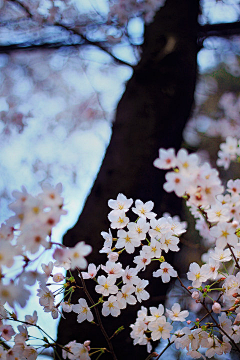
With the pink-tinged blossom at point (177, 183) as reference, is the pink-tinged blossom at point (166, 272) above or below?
below

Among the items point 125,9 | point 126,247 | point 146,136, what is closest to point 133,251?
point 126,247

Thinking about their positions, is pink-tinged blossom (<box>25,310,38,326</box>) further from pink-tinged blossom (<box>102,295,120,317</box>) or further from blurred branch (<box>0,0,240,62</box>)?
blurred branch (<box>0,0,240,62</box>)

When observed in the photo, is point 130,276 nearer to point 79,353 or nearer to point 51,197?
point 79,353

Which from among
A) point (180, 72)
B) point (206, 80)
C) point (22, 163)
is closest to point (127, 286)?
point (180, 72)

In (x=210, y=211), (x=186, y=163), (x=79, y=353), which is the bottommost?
(x=79, y=353)

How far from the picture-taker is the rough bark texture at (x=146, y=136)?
845 mm

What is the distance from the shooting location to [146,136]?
3.25 feet

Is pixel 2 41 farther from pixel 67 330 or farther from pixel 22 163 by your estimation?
pixel 67 330

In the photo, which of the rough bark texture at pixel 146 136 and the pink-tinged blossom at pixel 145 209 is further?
the rough bark texture at pixel 146 136

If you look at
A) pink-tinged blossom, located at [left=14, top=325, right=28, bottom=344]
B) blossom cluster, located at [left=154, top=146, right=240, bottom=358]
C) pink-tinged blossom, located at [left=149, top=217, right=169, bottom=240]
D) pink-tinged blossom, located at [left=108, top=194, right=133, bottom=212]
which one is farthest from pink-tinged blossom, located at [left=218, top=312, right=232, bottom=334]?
pink-tinged blossom, located at [left=14, top=325, right=28, bottom=344]

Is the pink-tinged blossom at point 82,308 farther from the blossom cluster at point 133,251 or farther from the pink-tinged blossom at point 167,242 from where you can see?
the pink-tinged blossom at point 167,242

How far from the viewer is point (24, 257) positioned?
469 millimetres

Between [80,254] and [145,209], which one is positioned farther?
[145,209]

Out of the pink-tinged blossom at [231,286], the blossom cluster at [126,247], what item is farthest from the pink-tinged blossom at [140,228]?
the pink-tinged blossom at [231,286]
